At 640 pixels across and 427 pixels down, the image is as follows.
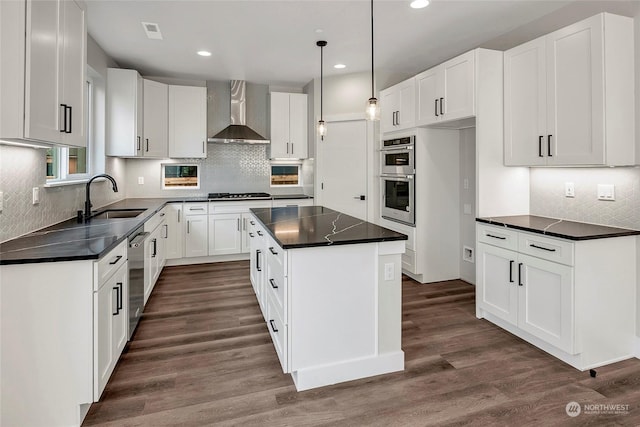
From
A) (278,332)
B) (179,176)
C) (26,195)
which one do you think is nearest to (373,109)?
(278,332)

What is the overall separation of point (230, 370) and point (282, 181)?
4.02 metres

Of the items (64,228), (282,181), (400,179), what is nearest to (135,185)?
(282,181)

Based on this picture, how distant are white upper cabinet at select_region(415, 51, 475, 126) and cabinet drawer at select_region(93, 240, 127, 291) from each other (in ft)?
9.90

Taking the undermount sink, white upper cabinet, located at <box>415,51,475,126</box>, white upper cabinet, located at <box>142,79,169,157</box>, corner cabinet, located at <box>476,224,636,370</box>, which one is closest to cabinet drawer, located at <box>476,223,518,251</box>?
corner cabinet, located at <box>476,224,636,370</box>

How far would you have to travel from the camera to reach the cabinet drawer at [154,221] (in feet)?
11.7

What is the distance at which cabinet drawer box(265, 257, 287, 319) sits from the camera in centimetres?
234

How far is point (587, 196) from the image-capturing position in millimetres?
2912

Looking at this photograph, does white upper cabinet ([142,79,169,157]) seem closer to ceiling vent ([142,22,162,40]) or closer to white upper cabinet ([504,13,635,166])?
ceiling vent ([142,22,162,40])

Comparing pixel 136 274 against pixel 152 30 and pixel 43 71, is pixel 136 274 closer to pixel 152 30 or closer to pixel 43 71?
pixel 43 71

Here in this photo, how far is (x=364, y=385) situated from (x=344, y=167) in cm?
340

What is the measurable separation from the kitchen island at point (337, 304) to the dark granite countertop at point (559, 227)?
3.50ft

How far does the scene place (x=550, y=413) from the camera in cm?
202

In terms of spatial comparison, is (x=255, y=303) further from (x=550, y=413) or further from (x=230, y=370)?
(x=550, y=413)

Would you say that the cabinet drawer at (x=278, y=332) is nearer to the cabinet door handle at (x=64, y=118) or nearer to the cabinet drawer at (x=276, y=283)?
the cabinet drawer at (x=276, y=283)
